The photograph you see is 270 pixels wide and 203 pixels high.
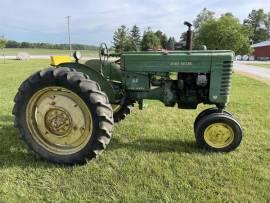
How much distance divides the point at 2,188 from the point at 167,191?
1.87 m

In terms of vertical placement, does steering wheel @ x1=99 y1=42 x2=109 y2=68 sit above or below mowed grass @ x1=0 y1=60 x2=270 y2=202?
above

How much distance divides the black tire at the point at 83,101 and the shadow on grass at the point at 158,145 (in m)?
0.80

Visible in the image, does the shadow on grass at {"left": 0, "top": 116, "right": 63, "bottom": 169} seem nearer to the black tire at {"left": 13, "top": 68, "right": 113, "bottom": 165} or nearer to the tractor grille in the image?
the black tire at {"left": 13, "top": 68, "right": 113, "bottom": 165}

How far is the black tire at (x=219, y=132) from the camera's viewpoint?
473 centimetres

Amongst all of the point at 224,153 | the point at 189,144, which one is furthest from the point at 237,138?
the point at 189,144

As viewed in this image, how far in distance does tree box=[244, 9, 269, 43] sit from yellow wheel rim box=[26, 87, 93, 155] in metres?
113

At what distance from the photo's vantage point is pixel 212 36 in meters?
34.8

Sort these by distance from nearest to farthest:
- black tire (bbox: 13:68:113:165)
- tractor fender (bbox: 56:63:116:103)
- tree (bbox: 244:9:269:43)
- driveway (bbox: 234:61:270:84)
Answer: black tire (bbox: 13:68:113:165) → tractor fender (bbox: 56:63:116:103) → driveway (bbox: 234:61:270:84) → tree (bbox: 244:9:269:43)

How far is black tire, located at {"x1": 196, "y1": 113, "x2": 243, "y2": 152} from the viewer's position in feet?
15.5

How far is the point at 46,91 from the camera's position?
4461 millimetres

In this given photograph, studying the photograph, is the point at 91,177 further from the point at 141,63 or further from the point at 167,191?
the point at 141,63

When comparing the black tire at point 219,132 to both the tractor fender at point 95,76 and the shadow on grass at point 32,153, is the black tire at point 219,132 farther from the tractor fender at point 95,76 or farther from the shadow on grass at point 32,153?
the tractor fender at point 95,76

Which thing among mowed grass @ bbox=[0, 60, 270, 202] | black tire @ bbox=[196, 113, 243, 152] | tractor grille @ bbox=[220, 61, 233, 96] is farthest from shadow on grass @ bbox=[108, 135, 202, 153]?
tractor grille @ bbox=[220, 61, 233, 96]

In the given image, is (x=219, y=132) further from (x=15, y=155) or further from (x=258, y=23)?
(x=258, y=23)
